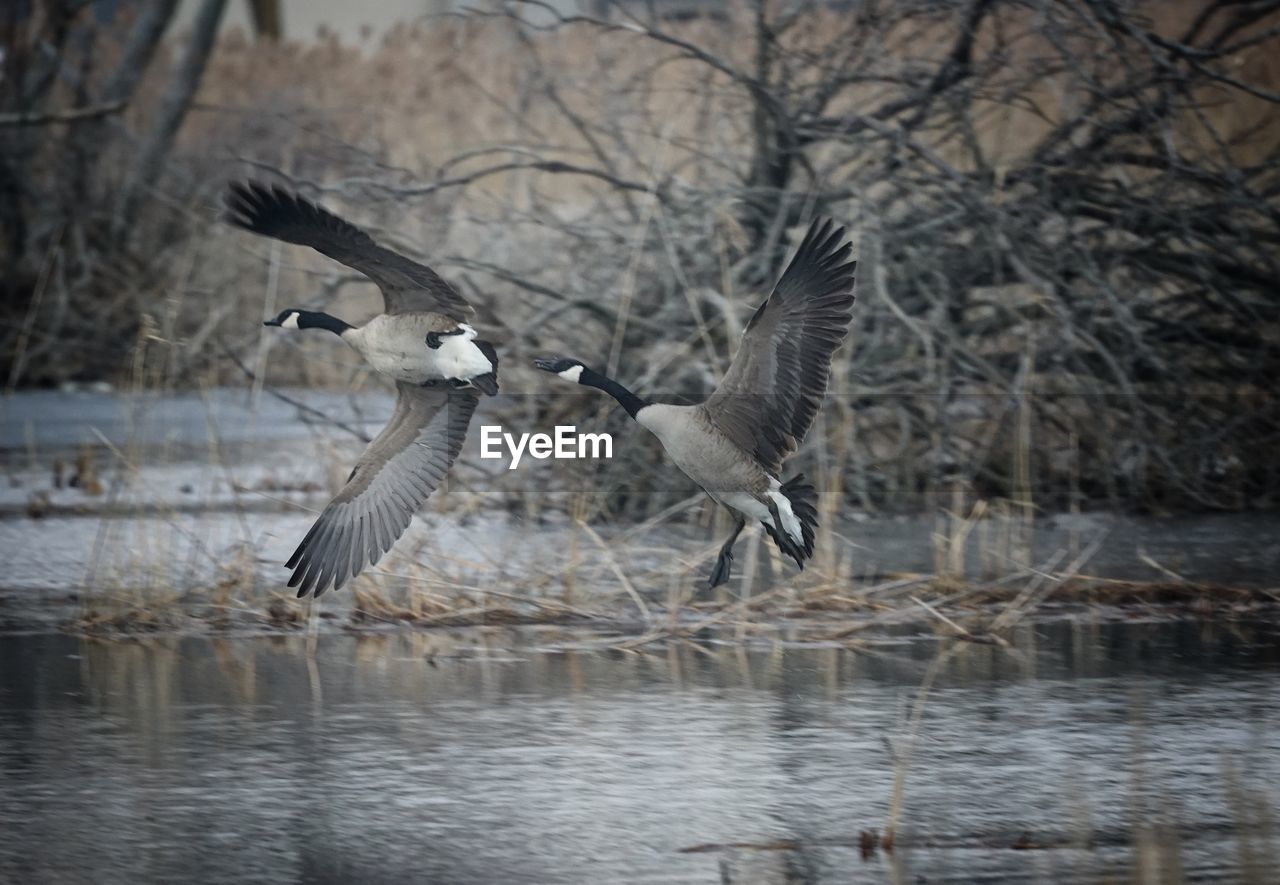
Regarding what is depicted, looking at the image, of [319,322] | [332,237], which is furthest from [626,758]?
[319,322]

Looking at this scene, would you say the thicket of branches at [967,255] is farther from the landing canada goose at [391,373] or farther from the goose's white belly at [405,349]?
the goose's white belly at [405,349]

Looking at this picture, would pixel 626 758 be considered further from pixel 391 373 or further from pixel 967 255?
pixel 967 255

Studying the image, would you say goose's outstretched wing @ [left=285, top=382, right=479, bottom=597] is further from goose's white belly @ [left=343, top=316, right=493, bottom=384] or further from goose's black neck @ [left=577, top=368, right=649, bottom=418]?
goose's black neck @ [left=577, top=368, right=649, bottom=418]

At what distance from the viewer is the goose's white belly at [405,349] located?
20.3 ft

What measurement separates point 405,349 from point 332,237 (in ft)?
1.43

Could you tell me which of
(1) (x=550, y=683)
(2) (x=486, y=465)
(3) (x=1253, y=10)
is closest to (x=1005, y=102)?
(3) (x=1253, y=10)

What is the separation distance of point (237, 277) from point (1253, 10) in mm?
6948

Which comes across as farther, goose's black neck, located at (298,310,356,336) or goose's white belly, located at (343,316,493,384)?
goose's black neck, located at (298,310,356,336)

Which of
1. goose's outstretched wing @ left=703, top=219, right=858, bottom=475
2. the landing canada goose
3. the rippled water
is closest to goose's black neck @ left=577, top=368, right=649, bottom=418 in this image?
goose's outstretched wing @ left=703, top=219, right=858, bottom=475

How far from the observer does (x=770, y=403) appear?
6.46 m

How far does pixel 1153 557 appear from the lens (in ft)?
27.2

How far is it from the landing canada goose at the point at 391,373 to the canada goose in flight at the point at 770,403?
354 millimetres

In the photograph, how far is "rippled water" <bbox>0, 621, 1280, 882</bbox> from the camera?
13.9 ft

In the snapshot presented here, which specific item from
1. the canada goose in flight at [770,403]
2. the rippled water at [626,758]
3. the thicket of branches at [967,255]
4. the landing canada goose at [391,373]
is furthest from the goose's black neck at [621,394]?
the thicket of branches at [967,255]
